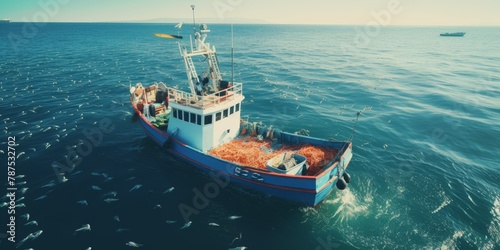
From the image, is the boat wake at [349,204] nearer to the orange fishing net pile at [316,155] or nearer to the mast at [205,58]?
the orange fishing net pile at [316,155]

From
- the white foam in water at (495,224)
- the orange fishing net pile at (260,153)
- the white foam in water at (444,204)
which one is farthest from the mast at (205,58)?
the white foam in water at (495,224)

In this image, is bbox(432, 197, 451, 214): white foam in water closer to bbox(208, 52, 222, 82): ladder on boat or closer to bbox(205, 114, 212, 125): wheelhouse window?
bbox(205, 114, 212, 125): wheelhouse window

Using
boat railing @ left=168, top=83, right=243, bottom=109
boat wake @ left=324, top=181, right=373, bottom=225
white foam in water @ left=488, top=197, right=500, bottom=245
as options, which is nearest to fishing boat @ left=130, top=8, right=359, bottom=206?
boat railing @ left=168, top=83, right=243, bottom=109

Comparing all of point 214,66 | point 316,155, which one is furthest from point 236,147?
point 214,66

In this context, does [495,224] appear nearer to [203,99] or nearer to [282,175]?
[282,175]

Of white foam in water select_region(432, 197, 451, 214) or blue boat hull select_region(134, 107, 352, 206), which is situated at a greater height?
blue boat hull select_region(134, 107, 352, 206)

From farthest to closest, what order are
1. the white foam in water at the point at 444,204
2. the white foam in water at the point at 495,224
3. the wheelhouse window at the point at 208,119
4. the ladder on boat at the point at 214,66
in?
the ladder on boat at the point at 214,66, the wheelhouse window at the point at 208,119, the white foam in water at the point at 444,204, the white foam in water at the point at 495,224

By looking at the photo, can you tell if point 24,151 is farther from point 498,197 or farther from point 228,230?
point 498,197
